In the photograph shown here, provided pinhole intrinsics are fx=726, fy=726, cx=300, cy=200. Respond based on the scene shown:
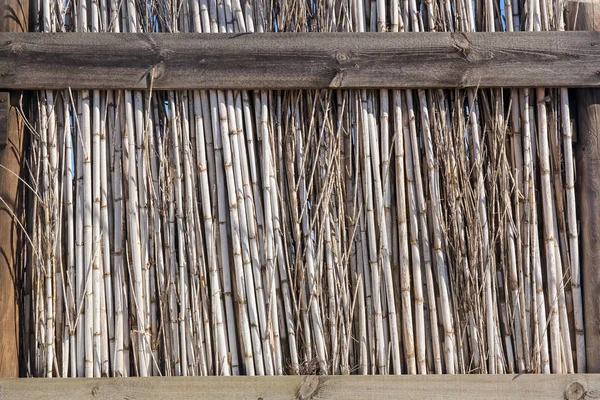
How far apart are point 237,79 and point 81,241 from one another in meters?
0.79

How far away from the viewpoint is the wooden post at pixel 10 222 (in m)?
2.45

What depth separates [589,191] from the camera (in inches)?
101

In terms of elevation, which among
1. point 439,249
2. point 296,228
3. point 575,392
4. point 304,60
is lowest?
point 575,392

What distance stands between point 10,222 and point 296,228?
0.99 meters

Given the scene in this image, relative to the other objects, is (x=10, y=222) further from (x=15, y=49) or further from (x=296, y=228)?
(x=296, y=228)

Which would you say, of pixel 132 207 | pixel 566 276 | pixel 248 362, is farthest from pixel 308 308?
pixel 566 276

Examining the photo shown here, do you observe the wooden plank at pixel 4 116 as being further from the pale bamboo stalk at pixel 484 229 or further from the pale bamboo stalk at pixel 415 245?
the pale bamboo stalk at pixel 484 229

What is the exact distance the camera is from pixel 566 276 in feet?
8.39

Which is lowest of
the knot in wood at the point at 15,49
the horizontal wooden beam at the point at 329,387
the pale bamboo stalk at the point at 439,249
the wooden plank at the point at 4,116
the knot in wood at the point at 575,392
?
the knot in wood at the point at 575,392

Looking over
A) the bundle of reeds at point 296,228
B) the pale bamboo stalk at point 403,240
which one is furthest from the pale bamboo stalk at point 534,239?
the pale bamboo stalk at point 403,240

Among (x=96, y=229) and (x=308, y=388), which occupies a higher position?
(x=96, y=229)

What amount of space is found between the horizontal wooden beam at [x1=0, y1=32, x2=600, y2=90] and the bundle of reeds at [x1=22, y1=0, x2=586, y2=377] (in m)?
0.07

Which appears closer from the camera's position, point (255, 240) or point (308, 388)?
point (308, 388)

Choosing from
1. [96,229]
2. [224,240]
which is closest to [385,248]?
[224,240]
